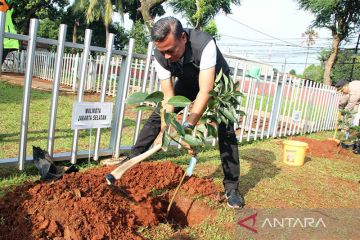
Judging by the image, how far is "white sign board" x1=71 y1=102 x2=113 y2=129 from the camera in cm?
339

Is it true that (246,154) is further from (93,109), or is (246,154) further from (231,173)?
(93,109)

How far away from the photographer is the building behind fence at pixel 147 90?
10.9 ft

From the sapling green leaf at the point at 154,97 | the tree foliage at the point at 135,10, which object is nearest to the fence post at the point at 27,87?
the sapling green leaf at the point at 154,97

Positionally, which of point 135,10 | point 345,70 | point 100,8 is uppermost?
point 135,10

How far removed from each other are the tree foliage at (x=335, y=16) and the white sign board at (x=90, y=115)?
1188cm

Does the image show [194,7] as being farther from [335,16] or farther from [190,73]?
[190,73]

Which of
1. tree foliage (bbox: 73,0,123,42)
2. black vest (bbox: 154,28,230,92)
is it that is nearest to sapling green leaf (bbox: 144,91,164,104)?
black vest (bbox: 154,28,230,92)

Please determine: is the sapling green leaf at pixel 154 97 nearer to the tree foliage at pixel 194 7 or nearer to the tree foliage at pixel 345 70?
the tree foliage at pixel 194 7

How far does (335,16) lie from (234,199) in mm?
13043

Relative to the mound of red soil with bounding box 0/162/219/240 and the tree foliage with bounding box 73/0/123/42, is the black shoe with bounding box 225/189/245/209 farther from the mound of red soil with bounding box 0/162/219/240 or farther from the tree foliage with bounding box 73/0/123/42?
the tree foliage with bounding box 73/0/123/42

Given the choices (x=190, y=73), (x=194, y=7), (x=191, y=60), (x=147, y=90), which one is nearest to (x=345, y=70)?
(x=194, y=7)

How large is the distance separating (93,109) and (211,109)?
1.45 metres

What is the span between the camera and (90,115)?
353cm

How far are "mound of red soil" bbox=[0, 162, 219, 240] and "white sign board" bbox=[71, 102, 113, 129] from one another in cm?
76
